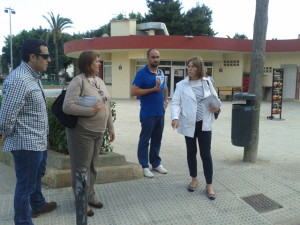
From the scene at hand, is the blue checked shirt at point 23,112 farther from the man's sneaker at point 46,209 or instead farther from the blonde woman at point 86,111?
the man's sneaker at point 46,209

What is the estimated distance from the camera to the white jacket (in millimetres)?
4033

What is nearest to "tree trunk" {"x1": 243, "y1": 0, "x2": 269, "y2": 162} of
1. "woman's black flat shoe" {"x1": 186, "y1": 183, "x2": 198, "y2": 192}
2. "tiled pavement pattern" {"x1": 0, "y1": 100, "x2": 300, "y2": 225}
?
"tiled pavement pattern" {"x1": 0, "y1": 100, "x2": 300, "y2": 225}

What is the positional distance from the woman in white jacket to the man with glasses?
176 cm

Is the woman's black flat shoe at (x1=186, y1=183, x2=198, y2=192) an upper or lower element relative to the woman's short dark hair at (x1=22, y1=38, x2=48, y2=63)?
lower

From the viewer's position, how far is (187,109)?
4.08 metres

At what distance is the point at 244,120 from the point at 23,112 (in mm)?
3736

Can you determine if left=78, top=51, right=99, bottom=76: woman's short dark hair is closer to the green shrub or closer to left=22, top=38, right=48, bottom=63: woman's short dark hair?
left=22, top=38, right=48, bottom=63: woman's short dark hair

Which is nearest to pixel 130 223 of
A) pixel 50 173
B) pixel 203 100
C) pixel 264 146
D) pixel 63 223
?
pixel 63 223

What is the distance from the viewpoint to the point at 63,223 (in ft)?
10.9

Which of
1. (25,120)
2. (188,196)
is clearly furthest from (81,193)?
(188,196)

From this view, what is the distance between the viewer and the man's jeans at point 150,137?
4664 mm

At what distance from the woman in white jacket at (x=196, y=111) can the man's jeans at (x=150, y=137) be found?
629 mm

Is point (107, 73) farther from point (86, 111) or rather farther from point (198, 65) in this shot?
point (86, 111)

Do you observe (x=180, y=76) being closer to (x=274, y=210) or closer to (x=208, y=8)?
(x=274, y=210)
